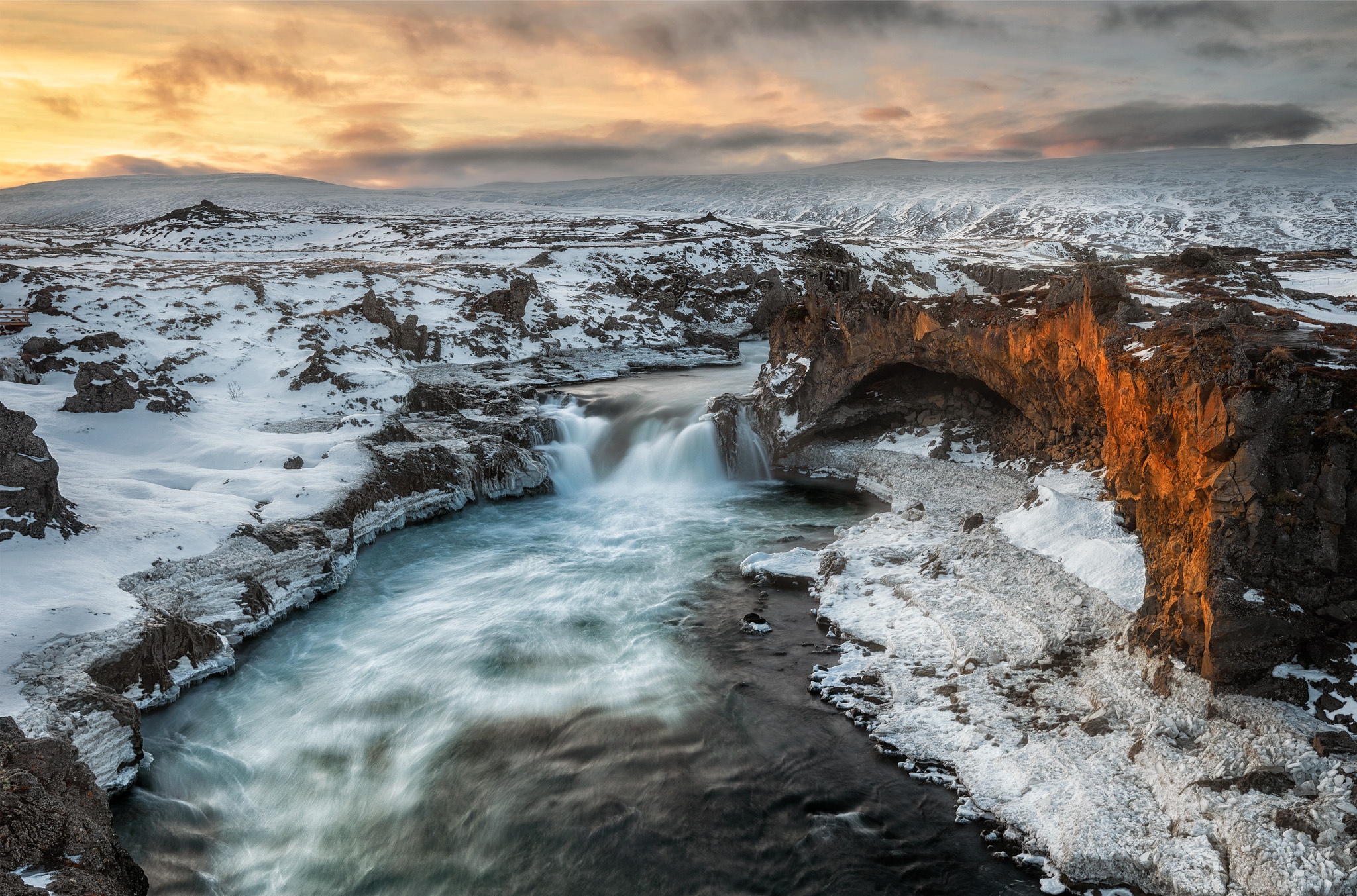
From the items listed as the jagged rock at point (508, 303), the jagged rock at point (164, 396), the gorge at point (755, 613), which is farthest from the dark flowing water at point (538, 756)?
the jagged rock at point (508, 303)

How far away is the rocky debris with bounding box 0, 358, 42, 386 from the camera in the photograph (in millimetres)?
22891

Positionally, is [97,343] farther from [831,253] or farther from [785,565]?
[831,253]

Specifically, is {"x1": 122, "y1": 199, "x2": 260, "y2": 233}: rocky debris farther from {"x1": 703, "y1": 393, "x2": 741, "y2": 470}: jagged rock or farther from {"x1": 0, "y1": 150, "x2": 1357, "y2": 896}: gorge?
{"x1": 703, "y1": 393, "x2": 741, "y2": 470}: jagged rock

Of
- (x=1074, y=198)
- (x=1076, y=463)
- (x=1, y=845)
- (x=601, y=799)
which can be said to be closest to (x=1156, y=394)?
(x=1076, y=463)

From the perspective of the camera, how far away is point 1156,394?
38.4ft

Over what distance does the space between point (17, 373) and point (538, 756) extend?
23233 mm

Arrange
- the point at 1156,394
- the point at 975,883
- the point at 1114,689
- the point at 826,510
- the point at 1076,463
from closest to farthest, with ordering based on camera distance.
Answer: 1. the point at 975,883
2. the point at 1114,689
3. the point at 1156,394
4. the point at 1076,463
5. the point at 826,510

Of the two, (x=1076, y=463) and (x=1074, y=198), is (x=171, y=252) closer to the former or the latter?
(x=1076, y=463)

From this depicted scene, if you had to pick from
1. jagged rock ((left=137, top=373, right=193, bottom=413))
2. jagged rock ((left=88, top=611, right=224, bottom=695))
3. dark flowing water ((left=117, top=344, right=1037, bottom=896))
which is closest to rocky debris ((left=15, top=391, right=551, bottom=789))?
jagged rock ((left=88, top=611, right=224, bottom=695))

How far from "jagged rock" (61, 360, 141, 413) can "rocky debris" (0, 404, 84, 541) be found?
8.41 metres

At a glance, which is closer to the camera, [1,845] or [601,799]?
[1,845]

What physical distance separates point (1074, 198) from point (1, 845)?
603ft

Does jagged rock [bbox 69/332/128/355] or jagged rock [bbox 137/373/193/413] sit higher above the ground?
jagged rock [bbox 69/332/128/355]

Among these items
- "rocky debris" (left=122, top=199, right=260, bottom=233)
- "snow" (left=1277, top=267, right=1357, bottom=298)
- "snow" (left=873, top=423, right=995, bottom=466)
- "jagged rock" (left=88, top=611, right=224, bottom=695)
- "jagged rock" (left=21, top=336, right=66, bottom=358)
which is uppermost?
"rocky debris" (left=122, top=199, right=260, bottom=233)
